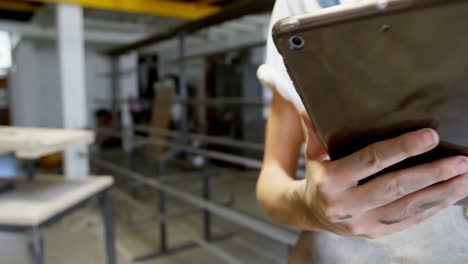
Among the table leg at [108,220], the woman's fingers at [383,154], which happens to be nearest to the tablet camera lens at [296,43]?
the woman's fingers at [383,154]

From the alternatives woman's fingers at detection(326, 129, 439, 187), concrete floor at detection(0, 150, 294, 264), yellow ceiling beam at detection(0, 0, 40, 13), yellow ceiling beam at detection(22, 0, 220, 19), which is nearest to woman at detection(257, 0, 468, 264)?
woman's fingers at detection(326, 129, 439, 187)

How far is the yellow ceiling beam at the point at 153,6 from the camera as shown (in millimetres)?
3951

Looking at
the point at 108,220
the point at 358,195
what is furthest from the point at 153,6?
the point at 358,195

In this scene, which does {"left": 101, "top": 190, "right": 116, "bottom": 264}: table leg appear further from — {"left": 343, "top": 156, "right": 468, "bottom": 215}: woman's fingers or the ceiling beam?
{"left": 343, "top": 156, "right": 468, "bottom": 215}: woman's fingers

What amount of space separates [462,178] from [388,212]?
7 centimetres

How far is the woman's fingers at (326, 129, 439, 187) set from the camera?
0.28 metres

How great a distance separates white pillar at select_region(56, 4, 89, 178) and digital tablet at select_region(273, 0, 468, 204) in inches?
150

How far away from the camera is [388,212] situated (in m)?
0.34

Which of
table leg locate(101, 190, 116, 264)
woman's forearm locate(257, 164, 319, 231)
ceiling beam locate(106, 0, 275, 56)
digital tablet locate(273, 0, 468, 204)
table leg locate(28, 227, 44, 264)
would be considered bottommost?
table leg locate(101, 190, 116, 264)

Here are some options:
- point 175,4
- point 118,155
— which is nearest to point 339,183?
point 175,4

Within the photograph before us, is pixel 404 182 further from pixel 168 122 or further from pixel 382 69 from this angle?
pixel 168 122

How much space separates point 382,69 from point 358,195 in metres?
0.13

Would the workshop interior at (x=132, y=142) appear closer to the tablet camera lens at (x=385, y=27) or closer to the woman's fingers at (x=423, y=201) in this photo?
the woman's fingers at (x=423, y=201)

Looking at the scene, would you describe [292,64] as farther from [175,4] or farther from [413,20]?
[175,4]
